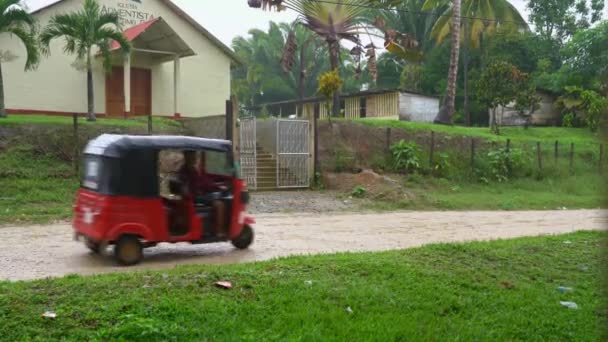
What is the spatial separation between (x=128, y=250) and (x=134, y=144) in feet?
4.70

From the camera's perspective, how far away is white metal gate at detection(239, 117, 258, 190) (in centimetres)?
1838

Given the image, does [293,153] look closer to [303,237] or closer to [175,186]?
[303,237]

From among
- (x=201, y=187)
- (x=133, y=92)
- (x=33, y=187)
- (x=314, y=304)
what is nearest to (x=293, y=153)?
(x=33, y=187)

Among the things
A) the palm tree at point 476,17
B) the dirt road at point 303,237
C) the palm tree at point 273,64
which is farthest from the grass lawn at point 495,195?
the palm tree at point 273,64

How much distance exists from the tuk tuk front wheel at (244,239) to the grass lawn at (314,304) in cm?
236

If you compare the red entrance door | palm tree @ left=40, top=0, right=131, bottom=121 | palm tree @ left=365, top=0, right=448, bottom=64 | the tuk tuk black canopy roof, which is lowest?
the tuk tuk black canopy roof

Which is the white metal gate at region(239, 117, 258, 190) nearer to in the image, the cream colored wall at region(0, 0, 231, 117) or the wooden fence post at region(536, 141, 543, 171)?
the cream colored wall at region(0, 0, 231, 117)

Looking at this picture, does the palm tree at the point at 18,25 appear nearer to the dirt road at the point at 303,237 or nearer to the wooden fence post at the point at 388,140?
the dirt road at the point at 303,237

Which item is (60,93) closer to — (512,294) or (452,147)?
(452,147)

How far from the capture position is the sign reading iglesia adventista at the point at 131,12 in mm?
25094

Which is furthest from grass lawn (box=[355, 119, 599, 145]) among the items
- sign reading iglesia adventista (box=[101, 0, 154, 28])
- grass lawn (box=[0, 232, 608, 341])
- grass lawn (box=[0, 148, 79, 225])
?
grass lawn (box=[0, 232, 608, 341])

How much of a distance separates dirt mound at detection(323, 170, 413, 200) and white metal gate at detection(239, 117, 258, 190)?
240 cm

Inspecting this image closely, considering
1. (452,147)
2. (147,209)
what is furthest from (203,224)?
(452,147)

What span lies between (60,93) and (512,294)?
2104 cm
